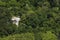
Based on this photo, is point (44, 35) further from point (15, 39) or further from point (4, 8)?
point (4, 8)

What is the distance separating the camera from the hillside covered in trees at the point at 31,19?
1461 cm

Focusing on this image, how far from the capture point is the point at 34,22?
52.3ft

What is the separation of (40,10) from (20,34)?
274 centimetres

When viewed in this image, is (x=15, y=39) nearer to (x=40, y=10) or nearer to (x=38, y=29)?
(x=38, y=29)

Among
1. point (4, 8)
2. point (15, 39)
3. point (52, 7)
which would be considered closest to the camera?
point (15, 39)

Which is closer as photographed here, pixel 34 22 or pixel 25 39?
pixel 25 39

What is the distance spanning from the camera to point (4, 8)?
1627 cm

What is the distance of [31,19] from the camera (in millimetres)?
16109

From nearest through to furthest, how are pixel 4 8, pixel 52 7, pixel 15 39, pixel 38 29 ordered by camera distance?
pixel 15 39
pixel 38 29
pixel 4 8
pixel 52 7

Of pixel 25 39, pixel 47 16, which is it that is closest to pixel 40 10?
pixel 47 16

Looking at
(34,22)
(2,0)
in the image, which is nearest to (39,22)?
(34,22)

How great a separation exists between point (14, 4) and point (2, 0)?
2.31 ft

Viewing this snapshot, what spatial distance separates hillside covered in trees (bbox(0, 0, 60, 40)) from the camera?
14609mm

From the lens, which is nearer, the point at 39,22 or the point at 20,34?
the point at 20,34
